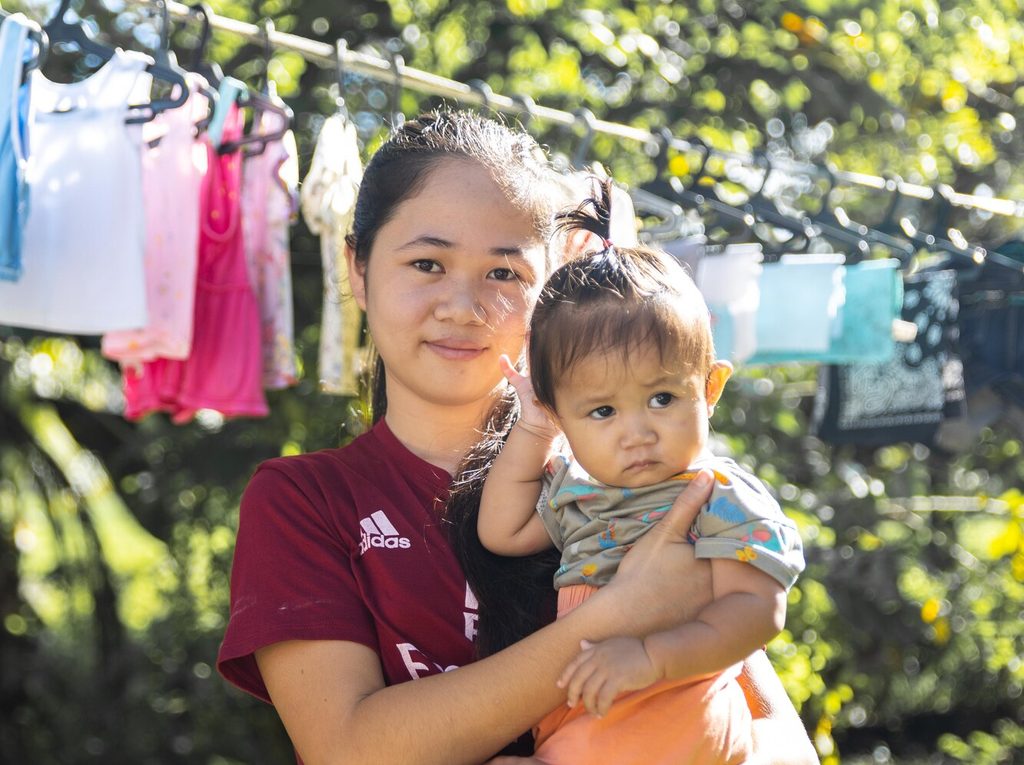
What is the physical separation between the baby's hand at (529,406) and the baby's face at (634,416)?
0.21ft

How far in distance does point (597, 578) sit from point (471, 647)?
20 cm

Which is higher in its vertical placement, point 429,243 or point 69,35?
point 69,35

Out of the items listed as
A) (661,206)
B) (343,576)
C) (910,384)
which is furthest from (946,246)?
(343,576)

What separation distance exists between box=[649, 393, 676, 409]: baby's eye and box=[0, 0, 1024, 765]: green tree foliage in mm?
2697

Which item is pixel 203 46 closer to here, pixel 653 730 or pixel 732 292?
pixel 732 292

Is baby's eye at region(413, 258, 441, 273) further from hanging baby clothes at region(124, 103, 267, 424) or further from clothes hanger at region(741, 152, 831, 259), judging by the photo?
clothes hanger at region(741, 152, 831, 259)

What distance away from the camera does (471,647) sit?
5.73 feet

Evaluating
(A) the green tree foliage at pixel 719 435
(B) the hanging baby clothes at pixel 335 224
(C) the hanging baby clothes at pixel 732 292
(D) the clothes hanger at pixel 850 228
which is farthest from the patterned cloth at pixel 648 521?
(A) the green tree foliage at pixel 719 435

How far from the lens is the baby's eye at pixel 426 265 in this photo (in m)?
1.88

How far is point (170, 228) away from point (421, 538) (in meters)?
1.69

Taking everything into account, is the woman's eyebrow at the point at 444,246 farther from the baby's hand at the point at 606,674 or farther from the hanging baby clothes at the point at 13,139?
the hanging baby clothes at the point at 13,139

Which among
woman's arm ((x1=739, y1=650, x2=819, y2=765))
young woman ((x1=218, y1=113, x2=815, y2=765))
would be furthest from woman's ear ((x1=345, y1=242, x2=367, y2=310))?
woman's arm ((x1=739, y1=650, x2=819, y2=765))

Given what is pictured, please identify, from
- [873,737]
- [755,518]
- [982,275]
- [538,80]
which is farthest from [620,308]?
[873,737]

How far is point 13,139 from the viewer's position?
2.82m
